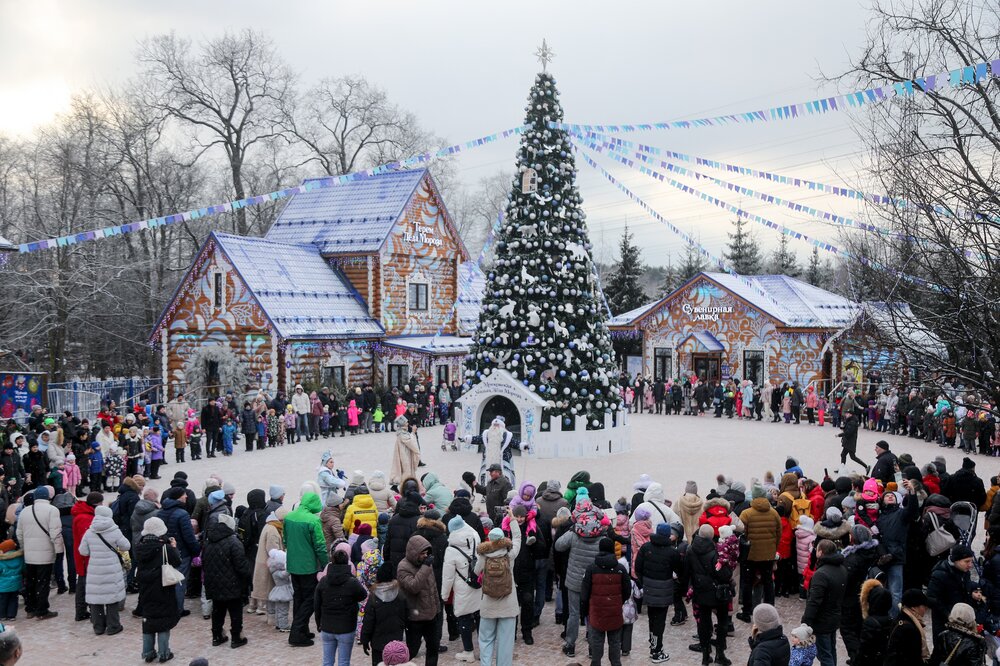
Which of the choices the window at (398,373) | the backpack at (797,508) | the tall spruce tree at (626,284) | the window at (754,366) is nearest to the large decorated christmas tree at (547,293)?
the window at (398,373)

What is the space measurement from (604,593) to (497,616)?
1.08 metres

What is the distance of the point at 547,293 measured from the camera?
21.9 m

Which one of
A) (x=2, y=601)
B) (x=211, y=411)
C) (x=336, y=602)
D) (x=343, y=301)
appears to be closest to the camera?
(x=336, y=602)

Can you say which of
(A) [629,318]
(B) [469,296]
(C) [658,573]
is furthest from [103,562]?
(A) [629,318]

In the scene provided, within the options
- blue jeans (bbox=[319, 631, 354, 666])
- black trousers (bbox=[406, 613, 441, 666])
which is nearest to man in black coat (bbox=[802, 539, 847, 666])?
black trousers (bbox=[406, 613, 441, 666])

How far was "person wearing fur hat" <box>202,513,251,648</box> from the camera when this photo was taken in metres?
9.35

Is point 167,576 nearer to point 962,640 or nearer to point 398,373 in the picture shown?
point 962,640

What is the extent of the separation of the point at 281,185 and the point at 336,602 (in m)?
42.4

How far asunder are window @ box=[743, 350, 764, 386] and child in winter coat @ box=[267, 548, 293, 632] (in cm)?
2749

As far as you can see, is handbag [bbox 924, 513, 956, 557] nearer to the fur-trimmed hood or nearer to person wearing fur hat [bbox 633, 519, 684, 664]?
person wearing fur hat [bbox 633, 519, 684, 664]

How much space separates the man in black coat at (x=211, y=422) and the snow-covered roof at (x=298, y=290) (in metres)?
5.97

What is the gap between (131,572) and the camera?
11516 mm

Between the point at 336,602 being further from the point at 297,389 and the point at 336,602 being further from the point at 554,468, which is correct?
the point at 297,389

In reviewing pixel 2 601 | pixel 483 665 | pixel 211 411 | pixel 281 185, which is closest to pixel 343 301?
pixel 211 411
